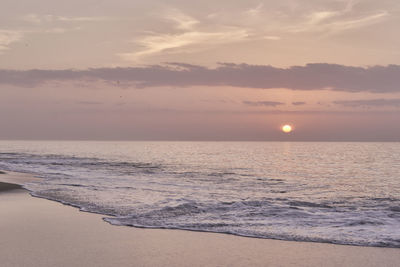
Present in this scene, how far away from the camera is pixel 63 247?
8930 millimetres

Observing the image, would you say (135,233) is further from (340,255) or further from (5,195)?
(5,195)

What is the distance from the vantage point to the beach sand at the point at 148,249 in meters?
8.09

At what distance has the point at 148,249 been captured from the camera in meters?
9.09

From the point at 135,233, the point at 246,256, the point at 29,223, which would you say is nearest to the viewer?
the point at 246,256

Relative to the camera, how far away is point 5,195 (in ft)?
58.5

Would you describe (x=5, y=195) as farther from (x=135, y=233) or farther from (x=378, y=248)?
(x=378, y=248)

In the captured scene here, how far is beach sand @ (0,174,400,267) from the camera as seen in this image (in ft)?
26.5

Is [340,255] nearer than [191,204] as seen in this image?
Yes

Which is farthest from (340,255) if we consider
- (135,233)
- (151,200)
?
(151,200)

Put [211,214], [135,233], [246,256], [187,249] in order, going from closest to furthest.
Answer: [246,256] → [187,249] → [135,233] → [211,214]

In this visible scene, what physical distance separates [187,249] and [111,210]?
596cm

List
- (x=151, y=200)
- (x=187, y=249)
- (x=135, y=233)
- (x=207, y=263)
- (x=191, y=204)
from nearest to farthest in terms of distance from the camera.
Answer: (x=207, y=263) → (x=187, y=249) → (x=135, y=233) → (x=191, y=204) → (x=151, y=200)

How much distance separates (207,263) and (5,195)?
13.1 meters

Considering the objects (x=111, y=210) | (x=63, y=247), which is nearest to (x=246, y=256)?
(x=63, y=247)
